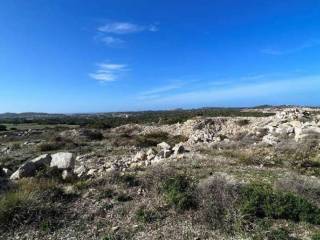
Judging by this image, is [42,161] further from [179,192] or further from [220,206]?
[220,206]

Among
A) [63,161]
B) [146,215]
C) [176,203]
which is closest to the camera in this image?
[146,215]

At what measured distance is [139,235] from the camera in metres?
7.14

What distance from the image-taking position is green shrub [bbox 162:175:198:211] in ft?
27.1

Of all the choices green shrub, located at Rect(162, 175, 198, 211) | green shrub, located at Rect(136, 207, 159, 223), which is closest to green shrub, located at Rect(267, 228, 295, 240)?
green shrub, located at Rect(162, 175, 198, 211)

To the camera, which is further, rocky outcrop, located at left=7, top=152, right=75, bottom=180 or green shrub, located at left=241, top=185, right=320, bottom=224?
rocky outcrop, located at left=7, top=152, right=75, bottom=180

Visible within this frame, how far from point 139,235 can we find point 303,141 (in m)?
11.3

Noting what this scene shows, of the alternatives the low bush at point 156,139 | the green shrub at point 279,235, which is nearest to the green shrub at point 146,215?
the green shrub at point 279,235

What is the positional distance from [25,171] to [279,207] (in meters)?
9.55

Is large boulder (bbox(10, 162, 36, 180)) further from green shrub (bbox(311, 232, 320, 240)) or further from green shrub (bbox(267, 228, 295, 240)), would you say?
green shrub (bbox(311, 232, 320, 240))

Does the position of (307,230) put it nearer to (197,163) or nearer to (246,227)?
(246,227)

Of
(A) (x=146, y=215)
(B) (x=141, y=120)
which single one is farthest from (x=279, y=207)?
(B) (x=141, y=120)

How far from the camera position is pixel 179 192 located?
868cm

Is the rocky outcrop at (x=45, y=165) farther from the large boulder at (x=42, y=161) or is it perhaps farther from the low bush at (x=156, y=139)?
the low bush at (x=156, y=139)

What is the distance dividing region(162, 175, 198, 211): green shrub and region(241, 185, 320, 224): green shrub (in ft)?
4.15
